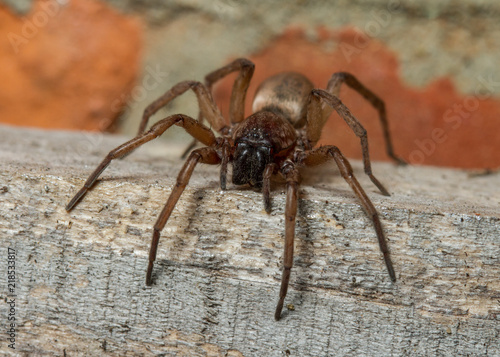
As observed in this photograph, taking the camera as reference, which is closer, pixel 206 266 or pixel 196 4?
pixel 206 266

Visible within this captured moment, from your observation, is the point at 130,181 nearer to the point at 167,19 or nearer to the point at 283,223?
the point at 283,223

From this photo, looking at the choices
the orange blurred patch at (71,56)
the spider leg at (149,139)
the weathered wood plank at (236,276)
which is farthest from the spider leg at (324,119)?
the orange blurred patch at (71,56)

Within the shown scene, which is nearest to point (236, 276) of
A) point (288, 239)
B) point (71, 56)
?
point (288, 239)

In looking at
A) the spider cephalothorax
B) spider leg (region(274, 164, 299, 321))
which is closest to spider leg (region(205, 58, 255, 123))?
the spider cephalothorax

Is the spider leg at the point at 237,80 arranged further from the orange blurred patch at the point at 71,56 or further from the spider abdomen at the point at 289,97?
the orange blurred patch at the point at 71,56

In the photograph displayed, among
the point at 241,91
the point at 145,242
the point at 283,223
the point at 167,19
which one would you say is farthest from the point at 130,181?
the point at 167,19

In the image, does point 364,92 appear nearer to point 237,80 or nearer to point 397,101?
point 397,101
